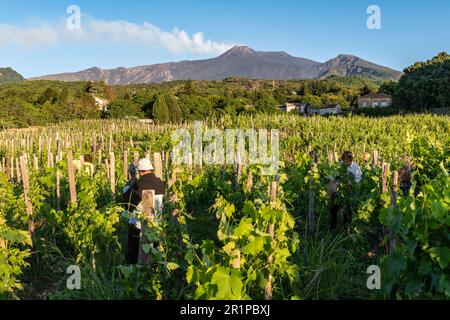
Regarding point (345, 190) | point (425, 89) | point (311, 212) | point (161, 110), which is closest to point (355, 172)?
point (345, 190)

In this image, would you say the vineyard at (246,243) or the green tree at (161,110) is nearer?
the vineyard at (246,243)

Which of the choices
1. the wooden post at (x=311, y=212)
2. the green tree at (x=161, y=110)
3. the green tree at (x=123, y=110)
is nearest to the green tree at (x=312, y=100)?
the green tree at (x=161, y=110)

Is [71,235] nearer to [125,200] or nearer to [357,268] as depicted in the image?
[125,200]

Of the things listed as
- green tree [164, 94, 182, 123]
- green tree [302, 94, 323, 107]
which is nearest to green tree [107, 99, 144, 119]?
green tree [164, 94, 182, 123]

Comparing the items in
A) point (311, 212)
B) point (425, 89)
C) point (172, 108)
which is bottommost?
point (311, 212)

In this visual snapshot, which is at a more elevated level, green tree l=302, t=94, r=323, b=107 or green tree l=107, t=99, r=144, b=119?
green tree l=302, t=94, r=323, b=107

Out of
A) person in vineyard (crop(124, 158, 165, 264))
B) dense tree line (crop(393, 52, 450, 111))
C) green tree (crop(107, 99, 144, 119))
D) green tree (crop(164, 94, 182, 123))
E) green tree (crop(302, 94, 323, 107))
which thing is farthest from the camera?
green tree (crop(302, 94, 323, 107))

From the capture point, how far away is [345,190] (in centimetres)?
578

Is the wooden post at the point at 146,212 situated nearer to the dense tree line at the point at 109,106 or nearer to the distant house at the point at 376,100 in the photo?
the dense tree line at the point at 109,106

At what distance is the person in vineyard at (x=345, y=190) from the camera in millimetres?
5676

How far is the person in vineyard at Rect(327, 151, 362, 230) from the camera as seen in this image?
5676 mm

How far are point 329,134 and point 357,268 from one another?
1466 cm

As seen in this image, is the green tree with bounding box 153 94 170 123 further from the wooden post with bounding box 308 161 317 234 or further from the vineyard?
the wooden post with bounding box 308 161 317 234

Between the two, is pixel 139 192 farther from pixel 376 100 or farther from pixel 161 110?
pixel 376 100
